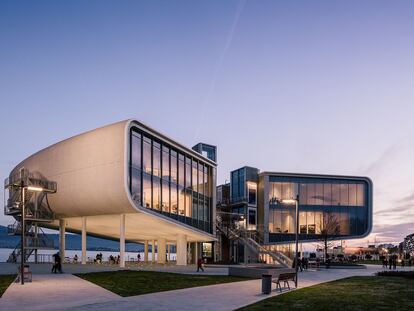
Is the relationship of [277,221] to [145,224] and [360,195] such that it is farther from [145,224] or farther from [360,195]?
[145,224]

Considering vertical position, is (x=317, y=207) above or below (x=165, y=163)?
below

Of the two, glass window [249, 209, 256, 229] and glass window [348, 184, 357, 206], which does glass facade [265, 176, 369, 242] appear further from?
glass window [249, 209, 256, 229]

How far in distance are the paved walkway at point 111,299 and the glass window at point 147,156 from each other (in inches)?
683

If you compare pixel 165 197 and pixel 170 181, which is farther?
pixel 170 181

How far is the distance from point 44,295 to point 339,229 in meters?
53.4

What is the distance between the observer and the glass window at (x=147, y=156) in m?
40.3

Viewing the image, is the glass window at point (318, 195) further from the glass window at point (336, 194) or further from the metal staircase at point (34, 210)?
the metal staircase at point (34, 210)

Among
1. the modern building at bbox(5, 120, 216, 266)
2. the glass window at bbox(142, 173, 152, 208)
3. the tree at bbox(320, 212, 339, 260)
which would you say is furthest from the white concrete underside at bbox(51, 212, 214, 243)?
the tree at bbox(320, 212, 339, 260)

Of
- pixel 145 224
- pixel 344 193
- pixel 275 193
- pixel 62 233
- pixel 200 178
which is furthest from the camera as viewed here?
pixel 344 193

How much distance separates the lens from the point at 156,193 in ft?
136

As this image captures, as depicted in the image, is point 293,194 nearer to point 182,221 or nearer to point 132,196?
point 182,221

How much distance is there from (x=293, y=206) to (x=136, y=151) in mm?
32956

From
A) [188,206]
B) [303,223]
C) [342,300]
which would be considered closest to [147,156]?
[188,206]

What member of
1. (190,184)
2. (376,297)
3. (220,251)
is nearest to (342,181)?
(220,251)
